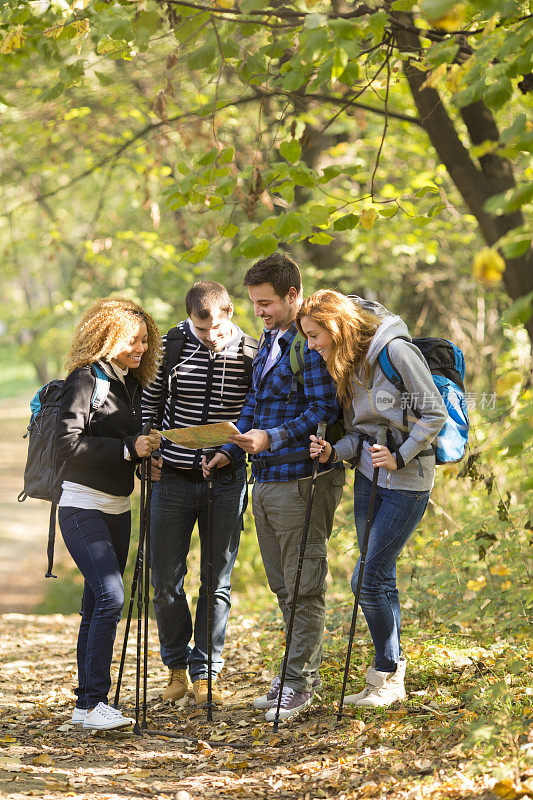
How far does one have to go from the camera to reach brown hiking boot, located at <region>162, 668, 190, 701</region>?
5.05 meters

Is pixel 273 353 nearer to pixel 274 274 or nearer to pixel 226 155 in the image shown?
pixel 274 274

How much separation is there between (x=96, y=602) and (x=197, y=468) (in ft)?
3.07

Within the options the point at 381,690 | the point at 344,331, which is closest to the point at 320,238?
the point at 344,331

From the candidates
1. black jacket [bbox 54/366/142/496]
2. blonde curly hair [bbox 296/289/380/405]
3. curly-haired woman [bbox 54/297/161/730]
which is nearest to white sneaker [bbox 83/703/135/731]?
curly-haired woman [bbox 54/297/161/730]

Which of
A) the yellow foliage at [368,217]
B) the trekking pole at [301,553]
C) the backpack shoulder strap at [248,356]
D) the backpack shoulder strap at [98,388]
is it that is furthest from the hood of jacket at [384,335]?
the backpack shoulder strap at [98,388]

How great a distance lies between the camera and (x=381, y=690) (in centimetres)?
429

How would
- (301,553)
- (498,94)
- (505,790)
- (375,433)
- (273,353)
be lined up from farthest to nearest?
(273,353) < (301,553) < (375,433) < (498,94) < (505,790)

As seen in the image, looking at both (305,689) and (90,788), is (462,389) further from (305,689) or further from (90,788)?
(90,788)

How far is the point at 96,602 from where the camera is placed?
4.52 meters

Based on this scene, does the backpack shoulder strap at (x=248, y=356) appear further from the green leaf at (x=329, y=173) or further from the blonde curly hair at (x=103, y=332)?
the green leaf at (x=329, y=173)

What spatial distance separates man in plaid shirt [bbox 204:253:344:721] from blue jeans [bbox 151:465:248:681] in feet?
1.19

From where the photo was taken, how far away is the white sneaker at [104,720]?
4.40m

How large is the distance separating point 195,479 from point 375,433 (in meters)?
1.21

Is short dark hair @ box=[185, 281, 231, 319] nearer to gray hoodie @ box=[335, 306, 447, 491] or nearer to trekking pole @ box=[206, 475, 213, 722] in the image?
gray hoodie @ box=[335, 306, 447, 491]
